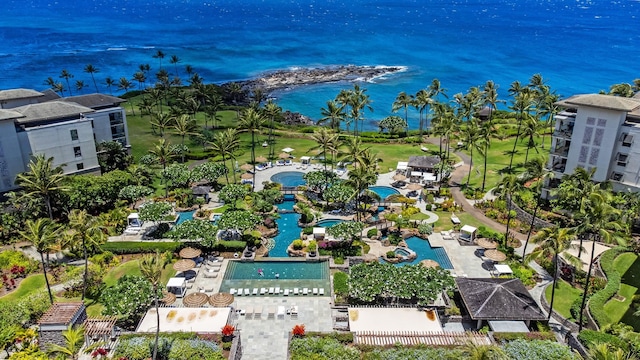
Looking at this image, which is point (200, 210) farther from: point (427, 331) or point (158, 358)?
point (427, 331)

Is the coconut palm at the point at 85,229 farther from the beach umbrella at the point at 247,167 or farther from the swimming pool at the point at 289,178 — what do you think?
the beach umbrella at the point at 247,167

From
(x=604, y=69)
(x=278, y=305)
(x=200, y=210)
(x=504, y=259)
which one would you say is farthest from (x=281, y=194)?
(x=604, y=69)

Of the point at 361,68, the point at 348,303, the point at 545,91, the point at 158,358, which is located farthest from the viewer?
the point at 361,68

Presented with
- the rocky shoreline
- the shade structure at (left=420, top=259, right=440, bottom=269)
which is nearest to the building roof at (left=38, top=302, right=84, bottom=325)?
the shade structure at (left=420, top=259, right=440, bottom=269)

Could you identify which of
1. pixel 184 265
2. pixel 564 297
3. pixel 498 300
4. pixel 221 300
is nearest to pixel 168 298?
pixel 184 265

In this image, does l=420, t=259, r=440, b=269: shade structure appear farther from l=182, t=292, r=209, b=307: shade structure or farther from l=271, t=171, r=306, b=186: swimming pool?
l=271, t=171, r=306, b=186: swimming pool

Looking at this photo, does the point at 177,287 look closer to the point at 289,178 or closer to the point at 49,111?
the point at 289,178
